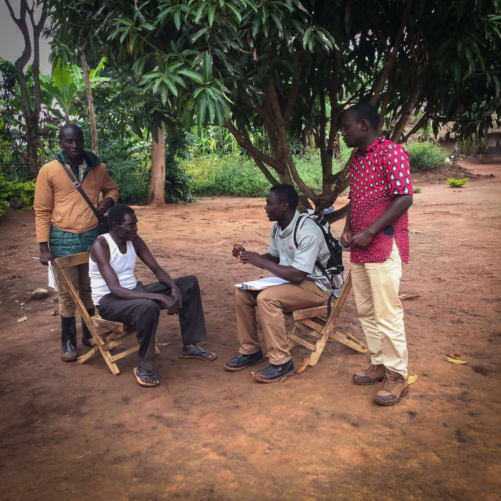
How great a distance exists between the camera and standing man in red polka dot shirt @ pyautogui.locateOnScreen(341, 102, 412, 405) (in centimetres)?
308

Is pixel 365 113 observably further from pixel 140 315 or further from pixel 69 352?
pixel 69 352

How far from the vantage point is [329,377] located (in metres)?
3.72

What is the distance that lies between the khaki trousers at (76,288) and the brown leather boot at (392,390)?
8.66ft

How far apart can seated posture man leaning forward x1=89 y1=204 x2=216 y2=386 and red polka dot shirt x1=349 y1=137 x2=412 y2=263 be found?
1.53 m

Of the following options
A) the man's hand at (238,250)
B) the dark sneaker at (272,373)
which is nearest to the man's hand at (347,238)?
the man's hand at (238,250)

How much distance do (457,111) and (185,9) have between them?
2.76 metres

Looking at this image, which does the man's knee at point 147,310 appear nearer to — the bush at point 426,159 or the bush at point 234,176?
the bush at point 234,176

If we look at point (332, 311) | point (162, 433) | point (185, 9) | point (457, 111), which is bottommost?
point (162, 433)

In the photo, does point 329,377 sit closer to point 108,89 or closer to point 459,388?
point 459,388

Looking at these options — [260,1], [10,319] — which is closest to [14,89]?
[10,319]

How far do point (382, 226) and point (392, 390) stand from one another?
1118 millimetres

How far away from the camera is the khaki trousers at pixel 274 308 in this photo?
12.1 feet

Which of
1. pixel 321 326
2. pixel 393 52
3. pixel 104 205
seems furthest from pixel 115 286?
pixel 393 52

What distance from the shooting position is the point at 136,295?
3805 mm
